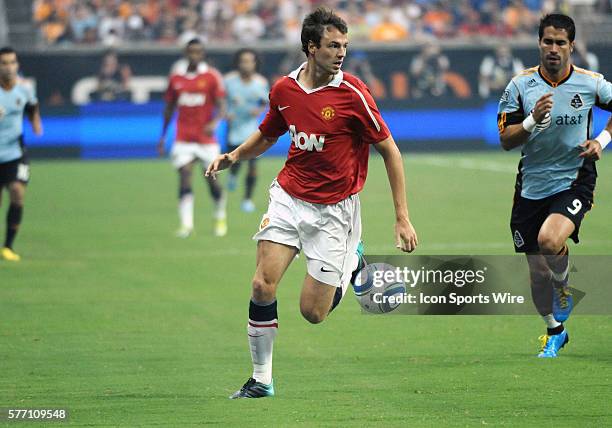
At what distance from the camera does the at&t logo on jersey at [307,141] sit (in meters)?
8.02

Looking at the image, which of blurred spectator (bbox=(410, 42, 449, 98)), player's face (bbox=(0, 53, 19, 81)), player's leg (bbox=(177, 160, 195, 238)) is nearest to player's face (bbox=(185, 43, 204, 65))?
player's leg (bbox=(177, 160, 195, 238))

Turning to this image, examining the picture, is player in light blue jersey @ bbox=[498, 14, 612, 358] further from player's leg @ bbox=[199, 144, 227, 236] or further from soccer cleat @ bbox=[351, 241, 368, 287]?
player's leg @ bbox=[199, 144, 227, 236]

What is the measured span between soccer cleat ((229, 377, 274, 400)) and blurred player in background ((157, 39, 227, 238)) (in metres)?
9.57

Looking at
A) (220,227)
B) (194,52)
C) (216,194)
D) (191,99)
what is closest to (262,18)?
(191,99)

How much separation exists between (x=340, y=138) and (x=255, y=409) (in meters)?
1.81

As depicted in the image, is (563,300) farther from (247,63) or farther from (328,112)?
(247,63)

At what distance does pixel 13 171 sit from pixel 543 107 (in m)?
8.44

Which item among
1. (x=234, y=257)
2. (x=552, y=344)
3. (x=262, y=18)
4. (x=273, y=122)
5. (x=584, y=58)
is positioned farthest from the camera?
(x=262, y=18)

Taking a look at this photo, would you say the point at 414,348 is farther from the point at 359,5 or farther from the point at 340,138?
the point at 359,5

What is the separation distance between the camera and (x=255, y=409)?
24.8 ft

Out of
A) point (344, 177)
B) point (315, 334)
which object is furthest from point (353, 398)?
point (315, 334)

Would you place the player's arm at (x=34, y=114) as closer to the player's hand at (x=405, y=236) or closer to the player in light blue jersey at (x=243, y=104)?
the player in light blue jersey at (x=243, y=104)

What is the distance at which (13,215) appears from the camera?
603 inches

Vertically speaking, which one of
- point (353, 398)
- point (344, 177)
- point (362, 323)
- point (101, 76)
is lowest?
point (101, 76)
